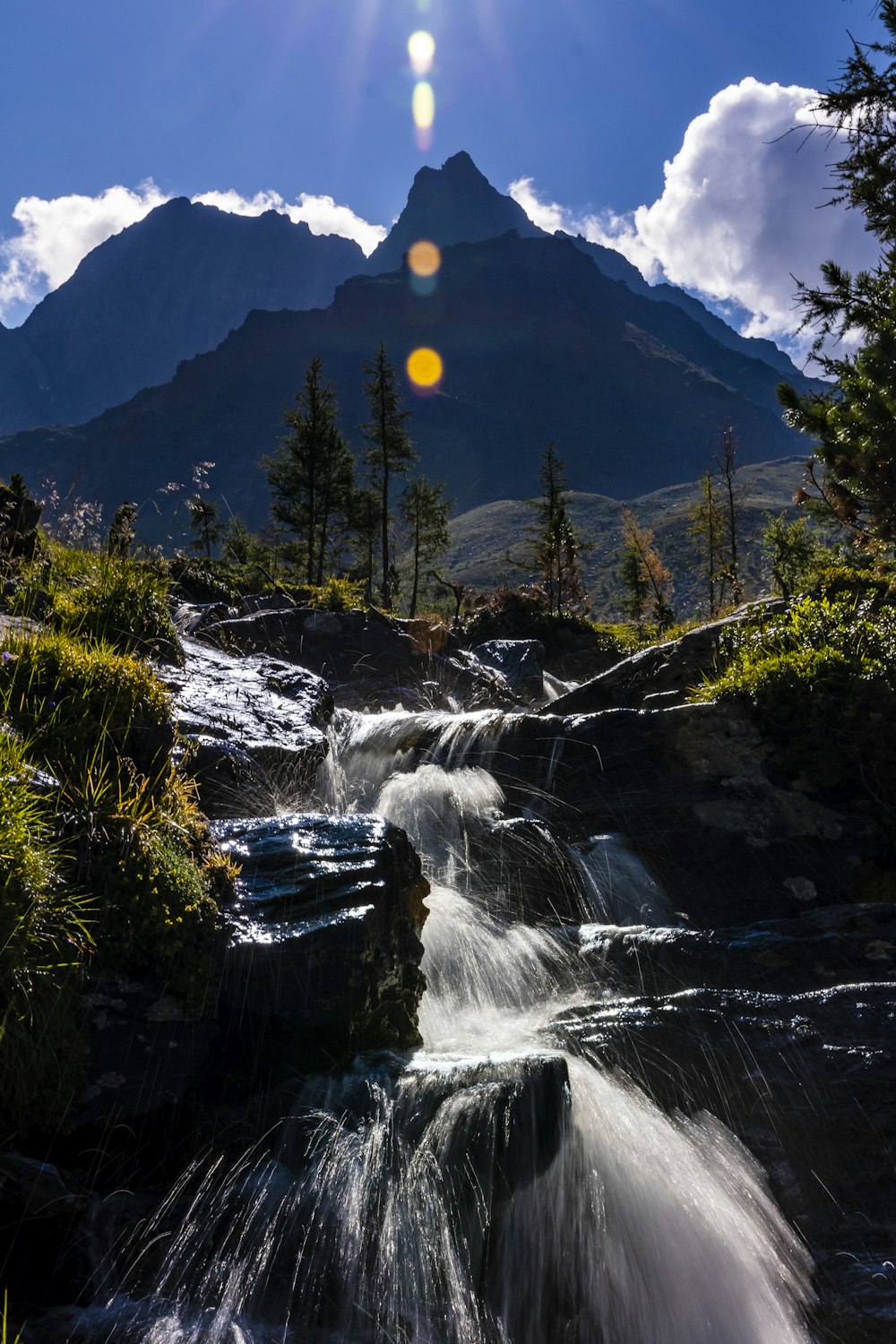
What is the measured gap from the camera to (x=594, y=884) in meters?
8.33

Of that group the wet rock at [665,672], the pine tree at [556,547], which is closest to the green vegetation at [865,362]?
the wet rock at [665,672]

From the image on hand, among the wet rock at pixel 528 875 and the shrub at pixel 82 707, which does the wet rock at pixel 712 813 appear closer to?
the wet rock at pixel 528 875

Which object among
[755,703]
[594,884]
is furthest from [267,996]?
[755,703]

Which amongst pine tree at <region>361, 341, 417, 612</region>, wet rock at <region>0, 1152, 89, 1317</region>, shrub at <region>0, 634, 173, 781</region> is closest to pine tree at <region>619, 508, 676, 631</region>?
pine tree at <region>361, 341, 417, 612</region>

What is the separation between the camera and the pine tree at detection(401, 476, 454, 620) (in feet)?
179

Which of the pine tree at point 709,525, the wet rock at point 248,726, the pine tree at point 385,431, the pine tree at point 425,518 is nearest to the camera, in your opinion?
the wet rock at point 248,726

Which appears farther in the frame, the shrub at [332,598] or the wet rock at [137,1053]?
the shrub at [332,598]

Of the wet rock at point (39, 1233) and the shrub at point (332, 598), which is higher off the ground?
the shrub at point (332, 598)

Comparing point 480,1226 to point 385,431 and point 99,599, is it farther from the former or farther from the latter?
point 385,431

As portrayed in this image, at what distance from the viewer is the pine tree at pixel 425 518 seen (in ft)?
179

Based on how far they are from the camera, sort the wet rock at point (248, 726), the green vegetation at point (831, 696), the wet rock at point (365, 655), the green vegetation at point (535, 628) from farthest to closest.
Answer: the green vegetation at point (535, 628) < the wet rock at point (365, 655) < the green vegetation at point (831, 696) < the wet rock at point (248, 726)

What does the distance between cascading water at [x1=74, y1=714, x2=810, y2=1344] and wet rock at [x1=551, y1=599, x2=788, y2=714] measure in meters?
7.86

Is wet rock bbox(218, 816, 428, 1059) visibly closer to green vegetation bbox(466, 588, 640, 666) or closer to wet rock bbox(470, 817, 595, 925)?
wet rock bbox(470, 817, 595, 925)

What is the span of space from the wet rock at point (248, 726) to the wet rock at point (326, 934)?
1.79m
